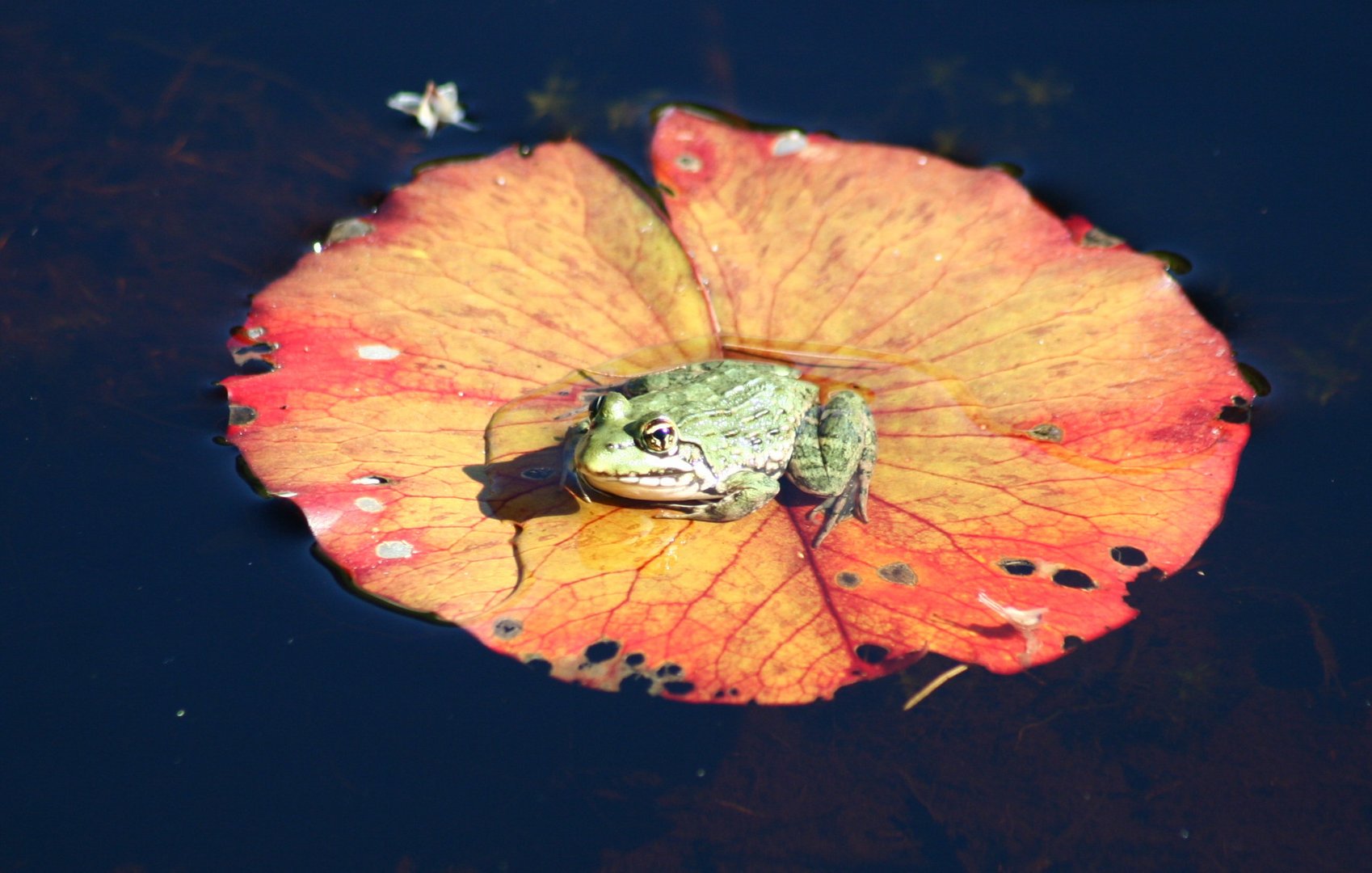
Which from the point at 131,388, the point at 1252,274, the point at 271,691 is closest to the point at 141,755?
the point at 271,691

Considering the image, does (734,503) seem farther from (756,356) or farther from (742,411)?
(756,356)

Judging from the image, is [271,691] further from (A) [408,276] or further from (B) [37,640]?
(A) [408,276]

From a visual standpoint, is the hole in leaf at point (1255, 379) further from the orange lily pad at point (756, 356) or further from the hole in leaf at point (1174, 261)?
the hole in leaf at point (1174, 261)

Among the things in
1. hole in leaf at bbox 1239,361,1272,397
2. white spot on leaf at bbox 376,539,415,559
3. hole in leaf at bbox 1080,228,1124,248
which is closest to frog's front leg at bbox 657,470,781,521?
white spot on leaf at bbox 376,539,415,559

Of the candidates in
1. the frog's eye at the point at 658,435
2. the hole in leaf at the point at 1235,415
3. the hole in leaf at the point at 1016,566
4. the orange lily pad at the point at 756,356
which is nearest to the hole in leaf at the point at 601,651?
the orange lily pad at the point at 756,356

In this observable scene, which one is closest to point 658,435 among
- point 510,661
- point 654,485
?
point 654,485
